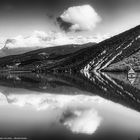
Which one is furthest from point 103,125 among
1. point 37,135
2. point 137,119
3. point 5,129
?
point 5,129

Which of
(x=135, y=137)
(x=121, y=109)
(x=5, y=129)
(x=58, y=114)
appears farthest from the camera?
(x=121, y=109)

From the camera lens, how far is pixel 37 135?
21.7 meters

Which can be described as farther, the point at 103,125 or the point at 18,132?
the point at 103,125

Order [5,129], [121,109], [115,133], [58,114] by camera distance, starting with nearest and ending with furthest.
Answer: [115,133] < [5,129] < [58,114] < [121,109]

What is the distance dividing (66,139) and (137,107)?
1340 cm

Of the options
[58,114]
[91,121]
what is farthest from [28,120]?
[91,121]

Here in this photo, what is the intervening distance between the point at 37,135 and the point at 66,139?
2.07m

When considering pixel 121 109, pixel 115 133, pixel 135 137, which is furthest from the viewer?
pixel 121 109

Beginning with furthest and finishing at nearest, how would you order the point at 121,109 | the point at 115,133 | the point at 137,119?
the point at 121,109 < the point at 137,119 < the point at 115,133

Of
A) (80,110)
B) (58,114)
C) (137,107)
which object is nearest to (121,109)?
(137,107)

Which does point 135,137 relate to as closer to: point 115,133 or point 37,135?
point 115,133

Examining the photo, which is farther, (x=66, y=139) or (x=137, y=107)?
(x=137, y=107)

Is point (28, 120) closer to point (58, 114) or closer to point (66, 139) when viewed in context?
point (58, 114)

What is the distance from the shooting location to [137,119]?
26625mm
